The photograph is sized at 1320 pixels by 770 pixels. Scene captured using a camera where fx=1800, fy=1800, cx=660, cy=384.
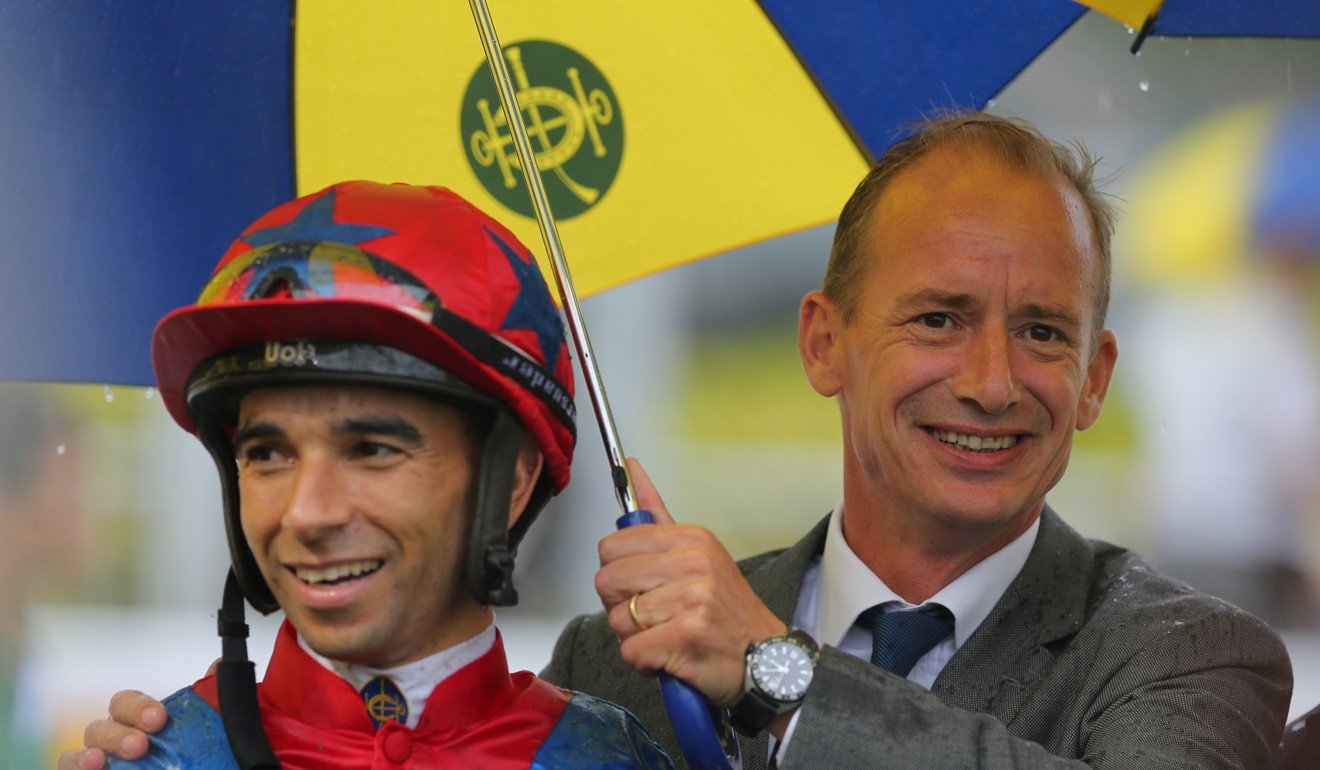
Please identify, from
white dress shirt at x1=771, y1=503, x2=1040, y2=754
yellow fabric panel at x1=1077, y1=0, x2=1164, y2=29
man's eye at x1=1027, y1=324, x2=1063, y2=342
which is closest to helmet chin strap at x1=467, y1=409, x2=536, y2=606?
white dress shirt at x1=771, y1=503, x2=1040, y2=754

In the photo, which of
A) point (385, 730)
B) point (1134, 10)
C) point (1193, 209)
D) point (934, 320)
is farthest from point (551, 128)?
point (1193, 209)

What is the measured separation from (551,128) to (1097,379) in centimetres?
101

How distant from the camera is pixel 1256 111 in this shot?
8.49 metres

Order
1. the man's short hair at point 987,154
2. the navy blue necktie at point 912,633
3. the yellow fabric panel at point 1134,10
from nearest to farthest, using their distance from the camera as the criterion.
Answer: the yellow fabric panel at point 1134,10
the navy blue necktie at point 912,633
the man's short hair at point 987,154

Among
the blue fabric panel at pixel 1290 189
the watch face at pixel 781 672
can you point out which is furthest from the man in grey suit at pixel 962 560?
the blue fabric panel at pixel 1290 189

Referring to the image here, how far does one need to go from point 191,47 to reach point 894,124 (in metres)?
1.14

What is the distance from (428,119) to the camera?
9.50 feet

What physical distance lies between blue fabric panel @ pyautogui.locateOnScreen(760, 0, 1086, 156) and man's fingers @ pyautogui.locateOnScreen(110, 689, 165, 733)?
146cm

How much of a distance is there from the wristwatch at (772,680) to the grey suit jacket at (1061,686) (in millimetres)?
24

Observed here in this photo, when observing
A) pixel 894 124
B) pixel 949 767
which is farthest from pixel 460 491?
pixel 894 124

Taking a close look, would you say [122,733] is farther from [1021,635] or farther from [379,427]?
[1021,635]

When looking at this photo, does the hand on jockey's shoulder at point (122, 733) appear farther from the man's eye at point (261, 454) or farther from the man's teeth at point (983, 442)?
the man's teeth at point (983, 442)

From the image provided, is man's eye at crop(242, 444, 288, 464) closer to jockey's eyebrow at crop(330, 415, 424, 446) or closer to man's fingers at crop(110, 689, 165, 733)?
jockey's eyebrow at crop(330, 415, 424, 446)

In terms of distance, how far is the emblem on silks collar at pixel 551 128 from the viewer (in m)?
2.87
